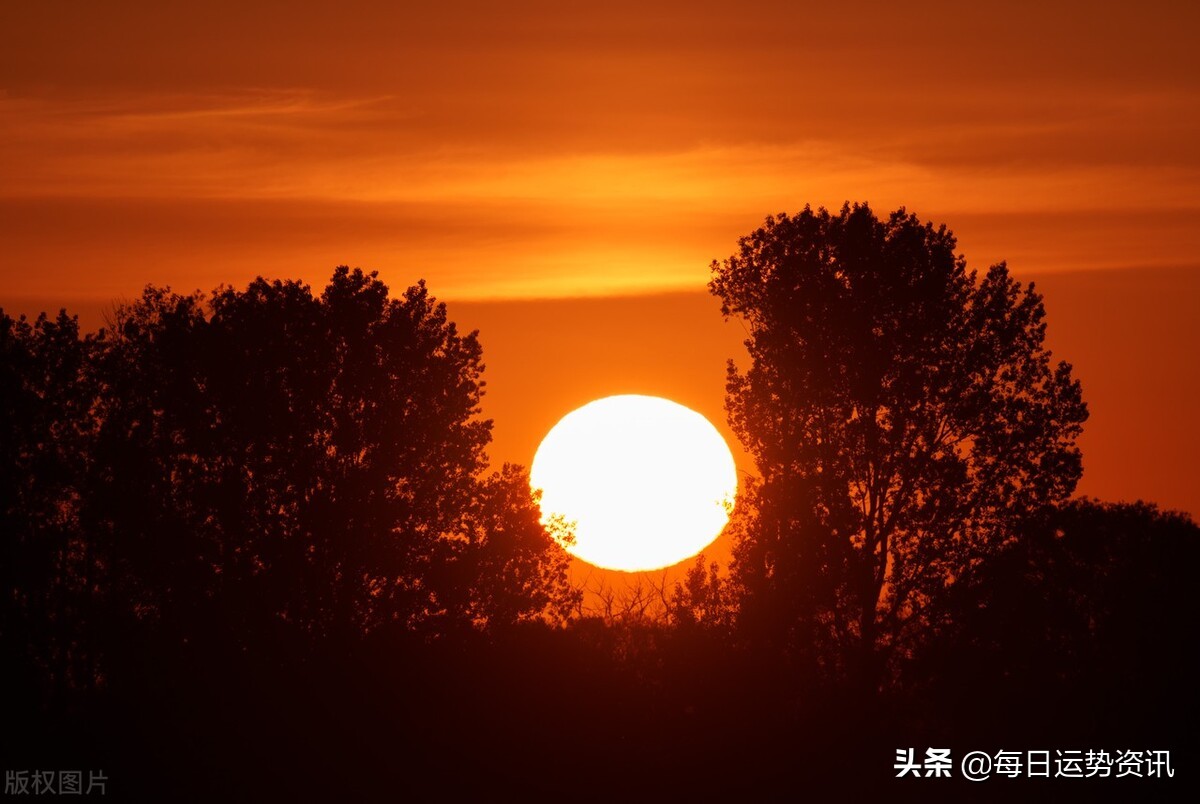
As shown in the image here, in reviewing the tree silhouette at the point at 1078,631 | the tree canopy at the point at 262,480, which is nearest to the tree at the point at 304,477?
the tree canopy at the point at 262,480

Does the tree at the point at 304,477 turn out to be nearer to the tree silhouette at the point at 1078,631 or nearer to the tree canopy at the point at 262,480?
the tree canopy at the point at 262,480

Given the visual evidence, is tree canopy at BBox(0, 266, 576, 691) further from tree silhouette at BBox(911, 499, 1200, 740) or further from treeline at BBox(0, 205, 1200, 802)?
tree silhouette at BBox(911, 499, 1200, 740)

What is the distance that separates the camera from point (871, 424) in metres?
48.8

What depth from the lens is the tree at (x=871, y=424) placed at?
4775 centimetres

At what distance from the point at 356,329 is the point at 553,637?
44.1ft

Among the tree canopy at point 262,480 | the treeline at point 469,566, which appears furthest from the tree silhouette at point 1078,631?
the tree canopy at point 262,480

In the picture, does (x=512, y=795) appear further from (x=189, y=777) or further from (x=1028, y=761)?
(x=1028, y=761)

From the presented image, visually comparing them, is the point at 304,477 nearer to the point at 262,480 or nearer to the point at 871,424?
the point at 262,480

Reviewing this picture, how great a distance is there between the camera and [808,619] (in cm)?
4872

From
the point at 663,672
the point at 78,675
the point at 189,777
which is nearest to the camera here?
the point at 189,777

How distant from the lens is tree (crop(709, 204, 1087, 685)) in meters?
47.8

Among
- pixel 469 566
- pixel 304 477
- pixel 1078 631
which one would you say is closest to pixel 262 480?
pixel 304 477

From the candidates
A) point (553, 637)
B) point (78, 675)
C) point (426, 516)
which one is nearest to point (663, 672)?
point (553, 637)

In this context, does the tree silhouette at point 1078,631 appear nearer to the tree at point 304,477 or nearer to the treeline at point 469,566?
the treeline at point 469,566
